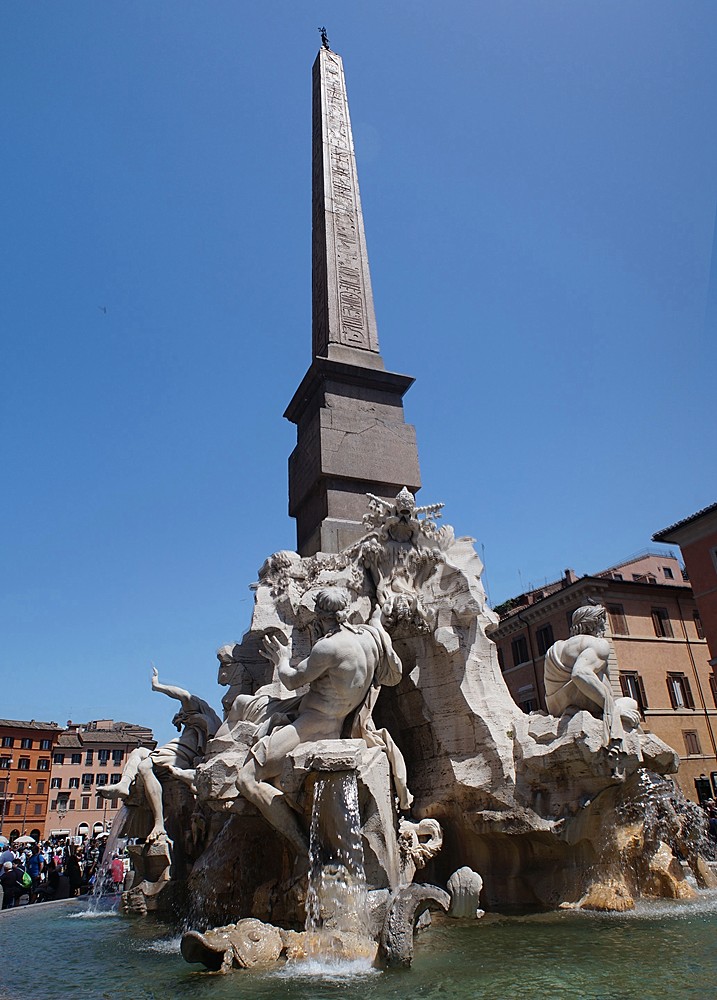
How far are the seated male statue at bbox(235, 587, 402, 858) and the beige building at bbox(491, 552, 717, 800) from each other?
19.4 meters

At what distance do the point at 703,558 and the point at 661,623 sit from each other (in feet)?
16.7

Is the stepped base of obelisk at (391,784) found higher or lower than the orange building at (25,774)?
lower

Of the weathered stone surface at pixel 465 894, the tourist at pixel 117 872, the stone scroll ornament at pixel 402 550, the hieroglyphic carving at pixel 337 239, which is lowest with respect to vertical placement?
the weathered stone surface at pixel 465 894

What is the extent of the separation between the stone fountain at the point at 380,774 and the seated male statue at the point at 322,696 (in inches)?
0.6

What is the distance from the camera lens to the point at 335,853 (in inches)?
187

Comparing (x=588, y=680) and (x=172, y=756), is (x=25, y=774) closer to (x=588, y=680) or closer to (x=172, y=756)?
(x=172, y=756)

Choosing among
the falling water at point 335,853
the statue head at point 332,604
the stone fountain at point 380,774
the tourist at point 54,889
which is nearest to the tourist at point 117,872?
the tourist at point 54,889

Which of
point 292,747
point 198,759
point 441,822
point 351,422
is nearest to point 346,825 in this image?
point 292,747

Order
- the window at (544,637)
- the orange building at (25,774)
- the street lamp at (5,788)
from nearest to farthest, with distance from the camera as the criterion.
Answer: the window at (544,637)
the street lamp at (5,788)
the orange building at (25,774)

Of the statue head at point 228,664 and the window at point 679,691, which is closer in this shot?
the statue head at point 228,664

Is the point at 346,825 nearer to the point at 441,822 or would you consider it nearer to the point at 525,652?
the point at 441,822

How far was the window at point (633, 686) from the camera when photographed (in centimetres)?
2419

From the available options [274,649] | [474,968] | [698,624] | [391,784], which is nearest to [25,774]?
[698,624]

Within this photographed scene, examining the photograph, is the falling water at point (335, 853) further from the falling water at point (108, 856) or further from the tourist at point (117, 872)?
the tourist at point (117, 872)
